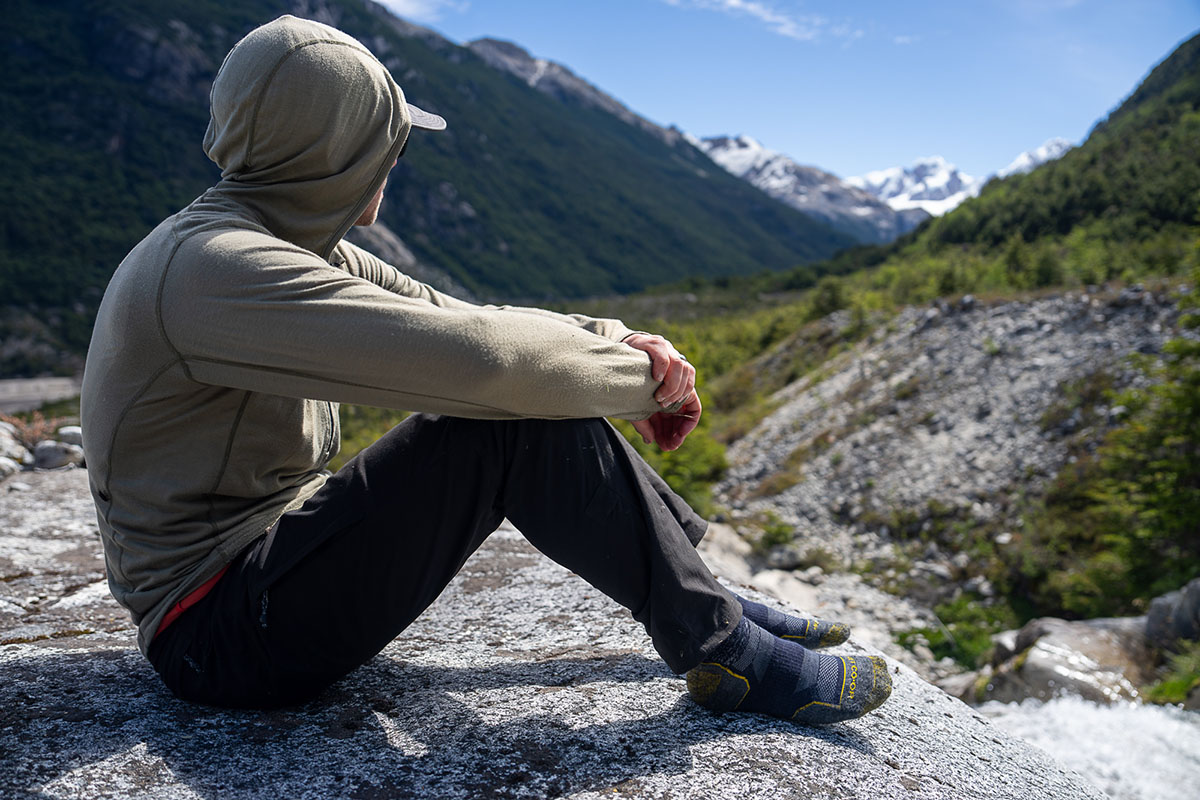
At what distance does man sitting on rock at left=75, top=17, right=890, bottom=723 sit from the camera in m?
1.51

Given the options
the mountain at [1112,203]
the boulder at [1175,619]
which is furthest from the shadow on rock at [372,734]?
the mountain at [1112,203]

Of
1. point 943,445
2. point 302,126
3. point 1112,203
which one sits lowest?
point 943,445

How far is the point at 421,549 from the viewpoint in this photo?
170 cm

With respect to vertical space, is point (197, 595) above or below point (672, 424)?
below

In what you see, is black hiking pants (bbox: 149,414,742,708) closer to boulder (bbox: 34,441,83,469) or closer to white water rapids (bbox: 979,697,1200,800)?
white water rapids (bbox: 979,697,1200,800)

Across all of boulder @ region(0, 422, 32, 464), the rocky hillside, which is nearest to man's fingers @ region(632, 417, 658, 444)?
boulder @ region(0, 422, 32, 464)

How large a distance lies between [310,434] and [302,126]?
0.78m

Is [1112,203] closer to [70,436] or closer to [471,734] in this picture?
[70,436]

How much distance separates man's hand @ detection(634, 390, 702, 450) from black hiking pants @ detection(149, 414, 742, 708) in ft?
1.28

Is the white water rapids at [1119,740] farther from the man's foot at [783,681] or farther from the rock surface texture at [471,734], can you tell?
the man's foot at [783,681]

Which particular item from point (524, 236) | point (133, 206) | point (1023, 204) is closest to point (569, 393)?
point (1023, 204)

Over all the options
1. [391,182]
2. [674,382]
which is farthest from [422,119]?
[391,182]

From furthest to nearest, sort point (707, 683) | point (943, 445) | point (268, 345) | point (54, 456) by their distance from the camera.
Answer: point (943, 445), point (54, 456), point (707, 683), point (268, 345)

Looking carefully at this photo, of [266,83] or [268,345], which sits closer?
[268,345]
